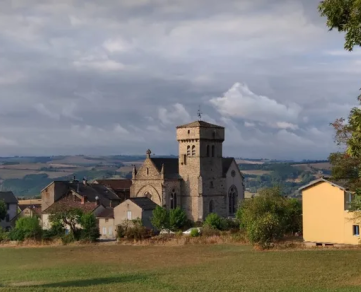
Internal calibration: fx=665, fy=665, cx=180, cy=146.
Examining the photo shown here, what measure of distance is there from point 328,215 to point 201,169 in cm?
4081

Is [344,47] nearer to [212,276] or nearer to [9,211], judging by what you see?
[212,276]

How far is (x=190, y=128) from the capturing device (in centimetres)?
9738

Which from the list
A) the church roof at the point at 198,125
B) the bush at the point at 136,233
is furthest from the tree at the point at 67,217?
the church roof at the point at 198,125

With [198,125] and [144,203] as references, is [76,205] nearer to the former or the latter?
[144,203]

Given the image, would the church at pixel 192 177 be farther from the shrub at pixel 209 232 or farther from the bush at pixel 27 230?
the bush at pixel 27 230

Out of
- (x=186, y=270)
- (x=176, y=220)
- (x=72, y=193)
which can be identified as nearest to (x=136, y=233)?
(x=176, y=220)

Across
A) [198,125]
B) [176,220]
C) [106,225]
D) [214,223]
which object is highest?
[198,125]

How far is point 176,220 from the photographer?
81.8 metres

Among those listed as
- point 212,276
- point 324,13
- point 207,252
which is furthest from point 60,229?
point 324,13

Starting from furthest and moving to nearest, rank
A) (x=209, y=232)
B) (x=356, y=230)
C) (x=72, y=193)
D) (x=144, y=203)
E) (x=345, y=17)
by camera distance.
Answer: (x=72, y=193) → (x=144, y=203) → (x=209, y=232) → (x=356, y=230) → (x=345, y=17)

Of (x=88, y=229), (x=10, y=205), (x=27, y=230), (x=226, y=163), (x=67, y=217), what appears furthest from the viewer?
(x=10, y=205)

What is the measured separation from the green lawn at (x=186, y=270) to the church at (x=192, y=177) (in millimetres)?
36423

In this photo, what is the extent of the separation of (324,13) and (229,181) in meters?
78.1

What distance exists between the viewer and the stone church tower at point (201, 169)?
96375 mm
